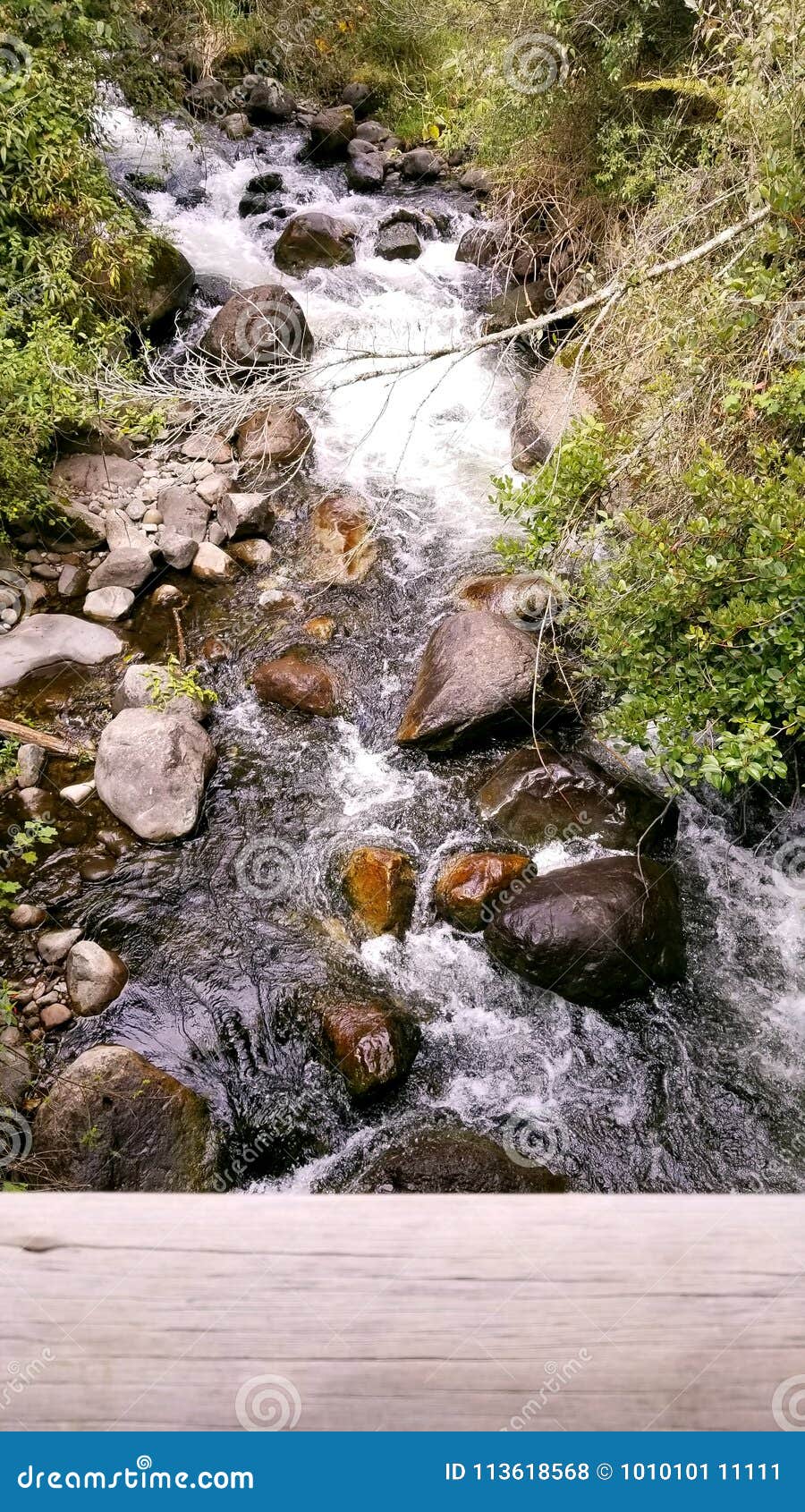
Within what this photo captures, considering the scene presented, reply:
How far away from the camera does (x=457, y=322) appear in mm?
8742

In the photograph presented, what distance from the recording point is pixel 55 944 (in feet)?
14.2

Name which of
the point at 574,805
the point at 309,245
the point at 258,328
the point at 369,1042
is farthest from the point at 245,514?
the point at 309,245

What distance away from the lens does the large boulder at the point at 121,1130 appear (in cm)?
350

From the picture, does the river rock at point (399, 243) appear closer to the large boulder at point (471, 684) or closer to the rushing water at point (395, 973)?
the rushing water at point (395, 973)

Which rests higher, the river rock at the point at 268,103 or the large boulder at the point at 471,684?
the river rock at the point at 268,103

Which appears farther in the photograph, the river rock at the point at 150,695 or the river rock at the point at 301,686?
the river rock at the point at 301,686

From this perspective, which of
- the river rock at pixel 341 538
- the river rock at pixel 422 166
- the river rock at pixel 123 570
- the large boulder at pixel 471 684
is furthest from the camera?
the river rock at pixel 422 166

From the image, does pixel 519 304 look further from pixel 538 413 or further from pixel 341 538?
pixel 341 538

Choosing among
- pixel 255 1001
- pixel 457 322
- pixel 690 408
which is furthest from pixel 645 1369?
pixel 457 322

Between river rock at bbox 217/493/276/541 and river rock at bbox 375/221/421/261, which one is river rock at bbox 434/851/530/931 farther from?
river rock at bbox 375/221/421/261

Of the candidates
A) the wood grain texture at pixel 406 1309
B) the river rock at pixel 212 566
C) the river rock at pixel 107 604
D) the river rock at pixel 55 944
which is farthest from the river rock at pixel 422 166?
the wood grain texture at pixel 406 1309

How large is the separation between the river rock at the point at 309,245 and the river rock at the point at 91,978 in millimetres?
8514

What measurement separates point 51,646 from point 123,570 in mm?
870

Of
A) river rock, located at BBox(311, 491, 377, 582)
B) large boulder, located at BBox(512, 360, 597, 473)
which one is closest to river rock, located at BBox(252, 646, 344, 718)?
river rock, located at BBox(311, 491, 377, 582)
